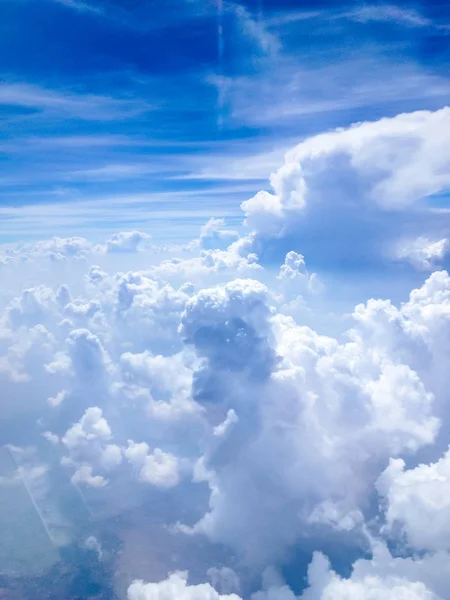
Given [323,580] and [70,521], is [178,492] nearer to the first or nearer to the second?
[70,521]

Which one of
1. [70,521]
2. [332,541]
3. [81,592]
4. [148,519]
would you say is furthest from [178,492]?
[332,541]

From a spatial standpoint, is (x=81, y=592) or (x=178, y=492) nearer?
(x=81, y=592)

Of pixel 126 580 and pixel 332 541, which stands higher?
pixel 332 541

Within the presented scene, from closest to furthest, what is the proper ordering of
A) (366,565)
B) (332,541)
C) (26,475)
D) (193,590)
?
(193,590), (366,565), (332,541), (26,475)

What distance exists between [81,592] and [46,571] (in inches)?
590

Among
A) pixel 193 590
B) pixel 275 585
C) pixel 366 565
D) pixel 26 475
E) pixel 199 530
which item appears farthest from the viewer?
pixel 26 475

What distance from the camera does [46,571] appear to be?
135m

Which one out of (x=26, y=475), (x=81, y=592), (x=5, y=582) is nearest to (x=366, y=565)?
(x=81, y=592)

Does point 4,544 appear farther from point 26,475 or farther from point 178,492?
point 178,492

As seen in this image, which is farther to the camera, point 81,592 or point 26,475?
point 26,475

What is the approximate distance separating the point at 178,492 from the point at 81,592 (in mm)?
58405

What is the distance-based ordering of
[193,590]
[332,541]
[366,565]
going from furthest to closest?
[332,541] → [366,565] → [193,590]

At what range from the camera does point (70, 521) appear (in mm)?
161000

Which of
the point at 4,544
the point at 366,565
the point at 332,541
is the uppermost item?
the point at 332,541
